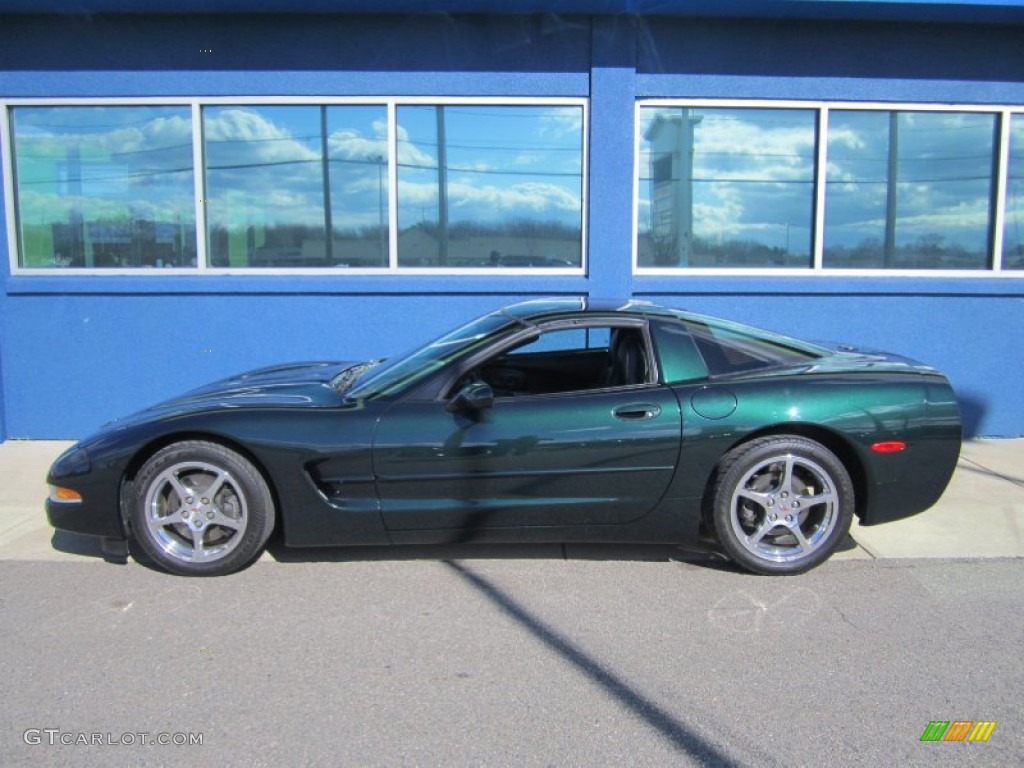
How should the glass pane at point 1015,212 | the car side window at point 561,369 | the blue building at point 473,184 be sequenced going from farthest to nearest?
the glass pane at point 1015,212
the blue building at point 473,184
the car side window at point 561,369

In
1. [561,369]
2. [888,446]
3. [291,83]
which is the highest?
[291,83]

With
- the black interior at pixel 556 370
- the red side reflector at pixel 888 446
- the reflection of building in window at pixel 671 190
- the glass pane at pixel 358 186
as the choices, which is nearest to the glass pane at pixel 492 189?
the glass pane at pixel 358 186

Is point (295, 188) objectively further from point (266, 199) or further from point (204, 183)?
point (204, 183)

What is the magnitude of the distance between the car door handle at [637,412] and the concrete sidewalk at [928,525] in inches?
56.8

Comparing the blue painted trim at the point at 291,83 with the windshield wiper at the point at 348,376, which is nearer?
the windshield wiper at the point at 348,376

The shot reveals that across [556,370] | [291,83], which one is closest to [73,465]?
[556,370]

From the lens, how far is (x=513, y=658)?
3.33 m

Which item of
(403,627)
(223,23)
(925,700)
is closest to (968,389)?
(925,700)

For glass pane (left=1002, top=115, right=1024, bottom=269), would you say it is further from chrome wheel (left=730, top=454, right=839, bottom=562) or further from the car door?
the car door

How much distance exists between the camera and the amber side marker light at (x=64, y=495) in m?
4.13

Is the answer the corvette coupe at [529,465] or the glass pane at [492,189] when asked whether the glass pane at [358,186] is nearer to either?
the glass pane at [492,189]

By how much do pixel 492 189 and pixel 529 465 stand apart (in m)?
4.14

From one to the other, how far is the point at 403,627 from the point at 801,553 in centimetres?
205

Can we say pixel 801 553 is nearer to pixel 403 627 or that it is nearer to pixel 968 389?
pixel 403 627
